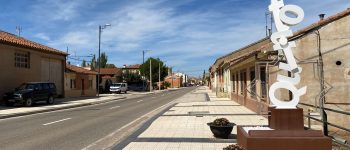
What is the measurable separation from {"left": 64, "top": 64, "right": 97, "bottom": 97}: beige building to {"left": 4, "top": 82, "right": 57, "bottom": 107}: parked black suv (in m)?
10.0

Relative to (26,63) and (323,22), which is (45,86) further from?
(323,22)

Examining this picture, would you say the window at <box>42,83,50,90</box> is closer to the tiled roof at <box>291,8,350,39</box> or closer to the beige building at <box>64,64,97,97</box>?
the beige building at <box>64,64,97,97</box>

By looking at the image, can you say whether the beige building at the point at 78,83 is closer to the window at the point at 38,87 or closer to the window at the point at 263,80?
the window at the point at 38,87

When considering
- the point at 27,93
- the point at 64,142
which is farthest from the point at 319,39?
the point at 27,93

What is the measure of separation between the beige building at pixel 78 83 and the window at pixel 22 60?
7.84m

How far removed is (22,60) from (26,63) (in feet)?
2.48

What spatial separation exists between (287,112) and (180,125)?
6927mm

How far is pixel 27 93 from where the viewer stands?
2767 cm

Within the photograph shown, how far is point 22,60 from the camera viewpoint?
32.4m

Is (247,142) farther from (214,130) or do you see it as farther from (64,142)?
(64,142)

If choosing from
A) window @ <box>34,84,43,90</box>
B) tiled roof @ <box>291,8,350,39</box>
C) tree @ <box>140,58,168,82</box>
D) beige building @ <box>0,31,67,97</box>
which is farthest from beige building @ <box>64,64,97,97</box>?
tree @ <box>140,58,168,82</box>

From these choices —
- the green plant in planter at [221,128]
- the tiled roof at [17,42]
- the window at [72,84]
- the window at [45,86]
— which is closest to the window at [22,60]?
the tiled roof at [17,42]

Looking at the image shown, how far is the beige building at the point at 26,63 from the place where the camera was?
2944 cm

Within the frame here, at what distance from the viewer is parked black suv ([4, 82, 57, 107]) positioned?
27.1 meters
